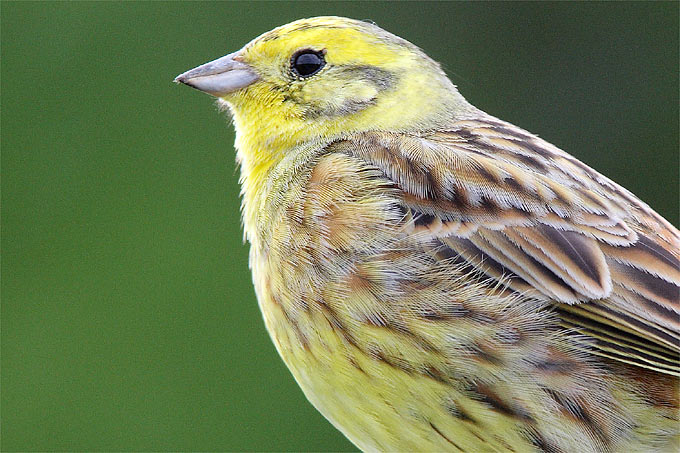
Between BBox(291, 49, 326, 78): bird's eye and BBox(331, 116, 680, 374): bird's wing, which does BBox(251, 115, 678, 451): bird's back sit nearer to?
BBox(331, 116, 680, 374): bird's wing

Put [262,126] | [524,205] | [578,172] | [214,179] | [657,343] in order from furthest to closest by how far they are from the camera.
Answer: [214,179] → [262,126] → [578,172] → [524,205] → [657,343]

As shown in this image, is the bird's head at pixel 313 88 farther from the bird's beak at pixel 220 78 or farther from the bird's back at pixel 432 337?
the bird's back at pixel 432 337

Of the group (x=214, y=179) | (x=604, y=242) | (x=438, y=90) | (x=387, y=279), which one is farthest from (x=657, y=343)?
(x=214, y=179)

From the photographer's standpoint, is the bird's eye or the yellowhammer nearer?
the yellowhammer

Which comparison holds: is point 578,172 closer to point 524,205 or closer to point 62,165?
point 524,205

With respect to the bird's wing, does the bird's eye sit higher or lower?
higher

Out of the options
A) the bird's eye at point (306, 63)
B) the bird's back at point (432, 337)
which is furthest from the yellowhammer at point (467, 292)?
the bird's eye at point (306, 63)

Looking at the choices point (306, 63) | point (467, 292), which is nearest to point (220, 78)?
point (306, 63)

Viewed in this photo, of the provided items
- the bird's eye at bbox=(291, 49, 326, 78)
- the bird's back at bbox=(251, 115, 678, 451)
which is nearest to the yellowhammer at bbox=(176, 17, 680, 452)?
the bird's back at bbox=(251, 115, 678, 451)
